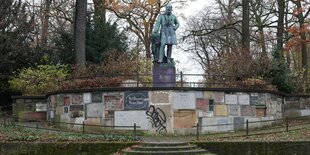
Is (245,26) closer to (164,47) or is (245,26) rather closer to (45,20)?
(164,47)

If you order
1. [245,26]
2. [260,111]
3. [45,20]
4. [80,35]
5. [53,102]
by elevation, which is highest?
[45,20]

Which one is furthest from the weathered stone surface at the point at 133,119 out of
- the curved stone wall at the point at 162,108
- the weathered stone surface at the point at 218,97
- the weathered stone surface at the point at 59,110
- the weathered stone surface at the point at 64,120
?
the weathered stone surface at the point at 218,97

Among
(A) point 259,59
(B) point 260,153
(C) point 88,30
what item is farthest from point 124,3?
(B) point 260,153

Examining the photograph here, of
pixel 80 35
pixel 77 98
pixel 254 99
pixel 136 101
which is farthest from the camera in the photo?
pixel 80 35

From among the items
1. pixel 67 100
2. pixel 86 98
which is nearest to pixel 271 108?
pixel 86 98

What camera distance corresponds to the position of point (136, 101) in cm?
2120

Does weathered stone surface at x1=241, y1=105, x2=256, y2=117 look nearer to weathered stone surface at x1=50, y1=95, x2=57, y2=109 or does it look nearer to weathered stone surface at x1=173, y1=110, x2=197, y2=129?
weathered stone surface at x1=173, y1=110, x2=197, y2=129

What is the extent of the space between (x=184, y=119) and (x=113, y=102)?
304 cm

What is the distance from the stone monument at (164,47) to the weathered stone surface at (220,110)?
7.10 ft

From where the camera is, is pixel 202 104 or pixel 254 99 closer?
pixel 202 104

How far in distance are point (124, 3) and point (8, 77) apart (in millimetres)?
11596

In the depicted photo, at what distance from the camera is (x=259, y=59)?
2617 centimetres

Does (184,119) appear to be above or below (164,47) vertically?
below

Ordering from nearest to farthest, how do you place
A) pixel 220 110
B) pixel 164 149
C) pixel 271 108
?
pixel 164 149 < pixel 220 110 < pixel 271 108
